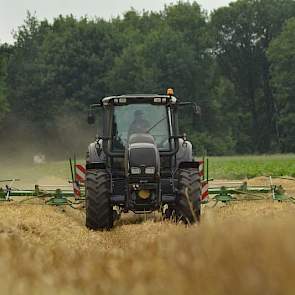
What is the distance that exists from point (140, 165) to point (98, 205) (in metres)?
0.89

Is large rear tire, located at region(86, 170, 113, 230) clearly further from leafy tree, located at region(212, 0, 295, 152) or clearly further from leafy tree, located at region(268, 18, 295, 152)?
leafy tree, located at region(212, 0, 295, 152)

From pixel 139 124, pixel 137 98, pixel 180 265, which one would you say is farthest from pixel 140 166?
pixel 180 265

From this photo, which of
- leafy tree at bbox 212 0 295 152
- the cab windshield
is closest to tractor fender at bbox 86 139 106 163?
the cab windshield

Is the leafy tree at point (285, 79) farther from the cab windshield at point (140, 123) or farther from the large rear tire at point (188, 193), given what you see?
the large rear tire at point (188, 193)

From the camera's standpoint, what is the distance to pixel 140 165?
1113 centimetres

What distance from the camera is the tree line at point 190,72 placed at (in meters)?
62.7

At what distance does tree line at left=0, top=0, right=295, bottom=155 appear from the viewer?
62688mm

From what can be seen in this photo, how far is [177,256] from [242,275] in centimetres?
89

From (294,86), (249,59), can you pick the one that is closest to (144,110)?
(294,86)

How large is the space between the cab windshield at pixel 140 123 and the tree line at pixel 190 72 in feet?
148

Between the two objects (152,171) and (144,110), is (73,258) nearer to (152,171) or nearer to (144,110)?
(152,171)

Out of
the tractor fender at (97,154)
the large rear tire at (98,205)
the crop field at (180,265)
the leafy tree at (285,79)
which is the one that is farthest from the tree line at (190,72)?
the crop field at (180,265)

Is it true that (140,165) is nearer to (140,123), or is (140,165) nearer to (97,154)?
(140,123)

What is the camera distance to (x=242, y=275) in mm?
3459
